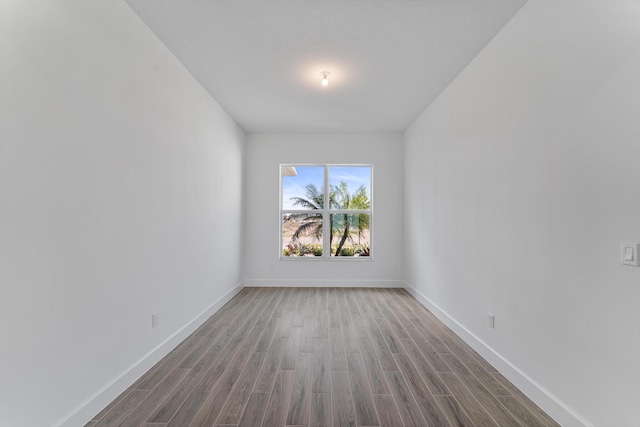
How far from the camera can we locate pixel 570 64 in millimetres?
1799

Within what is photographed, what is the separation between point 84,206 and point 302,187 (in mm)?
4106

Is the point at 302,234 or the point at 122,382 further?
the point at 302,234

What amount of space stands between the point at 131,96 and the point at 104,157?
571 mm

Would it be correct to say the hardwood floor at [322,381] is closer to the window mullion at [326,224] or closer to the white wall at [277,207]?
the white wall at [277,207]

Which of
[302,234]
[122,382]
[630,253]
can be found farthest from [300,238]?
[630,253]

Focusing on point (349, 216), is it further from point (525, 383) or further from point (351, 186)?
point (525, 383)

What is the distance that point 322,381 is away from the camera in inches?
88.6

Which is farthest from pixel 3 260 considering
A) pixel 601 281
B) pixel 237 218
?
pixel 237 218

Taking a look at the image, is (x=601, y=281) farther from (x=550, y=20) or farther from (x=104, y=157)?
(x=104, y=157)

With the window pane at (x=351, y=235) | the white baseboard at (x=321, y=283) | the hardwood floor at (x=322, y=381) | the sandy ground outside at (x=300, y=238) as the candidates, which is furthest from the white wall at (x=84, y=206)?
the window pane at (x=351, y=235)

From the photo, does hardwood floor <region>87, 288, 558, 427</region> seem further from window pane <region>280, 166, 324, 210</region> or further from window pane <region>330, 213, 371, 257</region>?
window pane <region>280, 166, 324, 210</region>

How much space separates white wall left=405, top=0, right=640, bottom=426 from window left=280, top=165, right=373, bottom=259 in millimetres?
2640

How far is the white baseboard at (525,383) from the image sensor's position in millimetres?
1762

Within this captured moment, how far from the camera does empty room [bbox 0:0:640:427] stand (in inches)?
59.6
